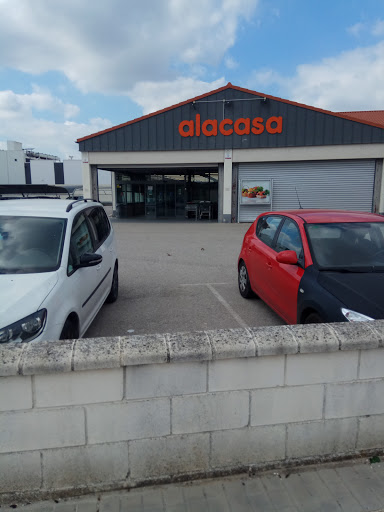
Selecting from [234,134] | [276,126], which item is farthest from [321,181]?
[234,134]

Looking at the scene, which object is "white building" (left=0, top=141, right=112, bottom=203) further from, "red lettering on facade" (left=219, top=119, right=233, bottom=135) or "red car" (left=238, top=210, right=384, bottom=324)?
"red car" (left=238, top=210, right=384, bottom=324)

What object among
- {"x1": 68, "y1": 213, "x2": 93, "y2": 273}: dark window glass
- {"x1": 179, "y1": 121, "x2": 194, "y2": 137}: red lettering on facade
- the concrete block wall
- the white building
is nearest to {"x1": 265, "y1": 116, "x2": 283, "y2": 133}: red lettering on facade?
{"x1": 179, "y1": 121, "x2": 194, "y2": 137}: red lettering on facade

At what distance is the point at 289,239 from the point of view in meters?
4.91

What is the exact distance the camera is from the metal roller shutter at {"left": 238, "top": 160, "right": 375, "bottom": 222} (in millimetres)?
20125

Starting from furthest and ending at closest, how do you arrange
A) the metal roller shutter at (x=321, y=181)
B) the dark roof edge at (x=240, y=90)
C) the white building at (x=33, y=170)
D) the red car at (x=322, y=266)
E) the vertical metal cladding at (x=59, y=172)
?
the vertical metal cladding at (x=59, y=172) < the white building at (x=33, y=170) < the metal roller shutter at (x=321, y=181) < the dark roof edge at (x=240, y=90) < the red car at (x=322, y=266)

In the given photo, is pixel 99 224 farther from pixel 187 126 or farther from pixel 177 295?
pixel 187 126

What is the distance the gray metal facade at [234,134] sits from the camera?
19.4 meters

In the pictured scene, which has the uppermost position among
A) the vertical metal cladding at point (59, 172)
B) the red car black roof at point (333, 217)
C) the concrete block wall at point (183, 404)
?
the vertical metal cladding at point (59, 172)

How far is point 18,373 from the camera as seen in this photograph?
2062 millimetres

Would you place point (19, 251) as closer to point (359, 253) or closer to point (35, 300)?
point (35, 300)

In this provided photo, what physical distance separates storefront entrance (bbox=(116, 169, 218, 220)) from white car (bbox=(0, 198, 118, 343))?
20.2m

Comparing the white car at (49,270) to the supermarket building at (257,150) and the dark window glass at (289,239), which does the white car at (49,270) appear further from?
the supermarket building at (257,150)

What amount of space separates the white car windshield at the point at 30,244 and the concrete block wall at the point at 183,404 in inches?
66.0

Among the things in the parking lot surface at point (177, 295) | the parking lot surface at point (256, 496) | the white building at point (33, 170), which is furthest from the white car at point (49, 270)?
the white building at point (33, 170)
